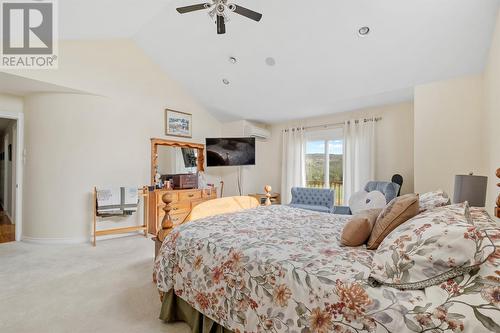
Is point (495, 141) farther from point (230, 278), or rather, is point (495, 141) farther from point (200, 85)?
point (200, 85)

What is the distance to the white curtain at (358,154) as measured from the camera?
4473 millimetres

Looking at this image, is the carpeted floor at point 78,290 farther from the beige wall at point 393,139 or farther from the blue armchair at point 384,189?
the beige wall at point 393,139

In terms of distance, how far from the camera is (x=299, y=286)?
1.11 m

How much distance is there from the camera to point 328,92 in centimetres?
408

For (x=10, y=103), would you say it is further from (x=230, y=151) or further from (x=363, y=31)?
(x=363, y=31)

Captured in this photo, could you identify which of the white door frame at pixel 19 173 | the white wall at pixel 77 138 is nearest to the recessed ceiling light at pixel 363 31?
the white wall at pixel 77 138

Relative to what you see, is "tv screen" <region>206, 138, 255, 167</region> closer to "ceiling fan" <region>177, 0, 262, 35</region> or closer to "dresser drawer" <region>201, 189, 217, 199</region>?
"dresser drawer" <region>201, 189, 217, 199</region>

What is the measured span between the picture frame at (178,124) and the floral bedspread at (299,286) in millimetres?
3458

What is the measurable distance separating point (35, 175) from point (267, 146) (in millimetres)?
4487

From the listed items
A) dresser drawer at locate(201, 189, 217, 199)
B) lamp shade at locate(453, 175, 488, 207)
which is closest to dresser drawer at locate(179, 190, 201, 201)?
dresser drawer at locate(201, 189, 217, 199)

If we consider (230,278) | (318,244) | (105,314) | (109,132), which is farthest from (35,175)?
(318,244)

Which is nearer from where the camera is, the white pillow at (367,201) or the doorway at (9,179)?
the white pillow at (367,201)

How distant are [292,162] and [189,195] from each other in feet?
7.71

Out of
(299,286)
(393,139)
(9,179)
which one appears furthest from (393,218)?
(9,179)
